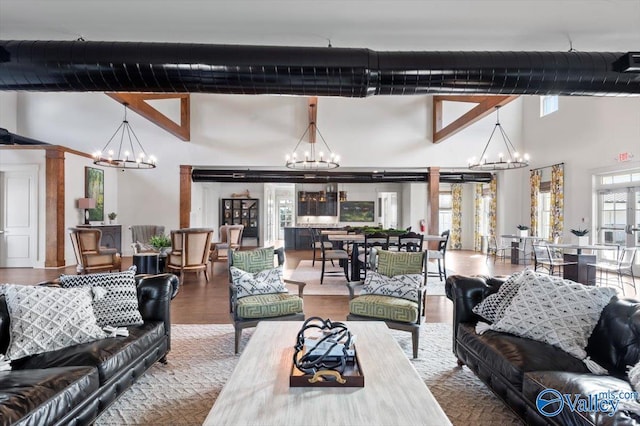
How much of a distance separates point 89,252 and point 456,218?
1086 centimetres

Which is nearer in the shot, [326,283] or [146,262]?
[146,262]

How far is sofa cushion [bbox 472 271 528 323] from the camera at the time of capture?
2.54 m

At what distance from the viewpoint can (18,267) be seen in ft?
25.0

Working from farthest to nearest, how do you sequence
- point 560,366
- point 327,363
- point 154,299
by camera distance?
1. point 154,299
2. point 560,366
3. point 327,363

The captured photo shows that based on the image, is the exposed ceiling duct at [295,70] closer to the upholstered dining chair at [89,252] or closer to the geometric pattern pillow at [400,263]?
the geometric pattern pillow at [400,263]

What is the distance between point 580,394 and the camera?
159 centimetres

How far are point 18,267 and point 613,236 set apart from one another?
42.5 feet

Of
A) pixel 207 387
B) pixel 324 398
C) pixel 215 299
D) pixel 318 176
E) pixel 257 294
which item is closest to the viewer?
pixel 324 398

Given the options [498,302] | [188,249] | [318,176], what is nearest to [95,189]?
[188,249]

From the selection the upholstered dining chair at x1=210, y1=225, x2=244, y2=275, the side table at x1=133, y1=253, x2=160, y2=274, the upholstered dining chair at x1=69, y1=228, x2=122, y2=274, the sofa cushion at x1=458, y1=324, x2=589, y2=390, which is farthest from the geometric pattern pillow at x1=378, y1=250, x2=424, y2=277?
the upholstered dining chair at x1=69, y1=228, x2=122, y2=274

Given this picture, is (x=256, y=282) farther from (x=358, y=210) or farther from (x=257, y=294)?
(x=358, y=210)

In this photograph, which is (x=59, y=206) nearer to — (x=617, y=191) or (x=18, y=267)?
(x=18, y=267)

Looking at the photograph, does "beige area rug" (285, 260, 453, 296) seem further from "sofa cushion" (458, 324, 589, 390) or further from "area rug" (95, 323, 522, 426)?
"sofa cushion" (458, 324, 589, 390)

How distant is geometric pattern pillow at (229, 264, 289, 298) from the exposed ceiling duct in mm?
1871
